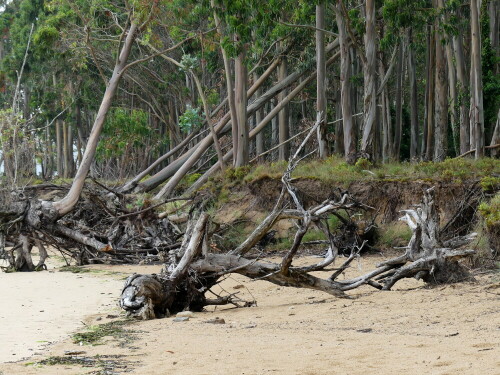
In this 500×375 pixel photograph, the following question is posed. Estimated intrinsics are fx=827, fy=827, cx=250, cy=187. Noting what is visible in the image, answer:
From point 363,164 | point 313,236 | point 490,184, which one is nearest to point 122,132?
point 363,164

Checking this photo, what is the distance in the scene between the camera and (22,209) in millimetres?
17594

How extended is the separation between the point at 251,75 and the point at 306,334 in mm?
26379

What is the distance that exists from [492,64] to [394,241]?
12730 millimetres

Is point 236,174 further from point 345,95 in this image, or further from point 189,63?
point 189,63

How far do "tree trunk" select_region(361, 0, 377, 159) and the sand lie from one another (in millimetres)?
9787

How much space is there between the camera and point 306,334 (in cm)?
830

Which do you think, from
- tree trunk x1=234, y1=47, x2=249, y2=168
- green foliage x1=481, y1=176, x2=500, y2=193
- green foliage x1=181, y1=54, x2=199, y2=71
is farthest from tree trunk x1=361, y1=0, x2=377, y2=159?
green foliage x1=181, y1=54, x2=199, y2=71

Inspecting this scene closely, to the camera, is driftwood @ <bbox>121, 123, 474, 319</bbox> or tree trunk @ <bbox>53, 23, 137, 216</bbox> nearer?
driftwood @ <bbox>121, 123, 474, 319</bbox>

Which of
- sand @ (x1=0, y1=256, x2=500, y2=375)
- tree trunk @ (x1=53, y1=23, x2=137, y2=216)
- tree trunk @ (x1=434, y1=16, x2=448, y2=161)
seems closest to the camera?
sand @ (x1=0, y1=256, x2=500, y2=375)

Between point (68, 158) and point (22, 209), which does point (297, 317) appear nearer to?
point (22, 209)

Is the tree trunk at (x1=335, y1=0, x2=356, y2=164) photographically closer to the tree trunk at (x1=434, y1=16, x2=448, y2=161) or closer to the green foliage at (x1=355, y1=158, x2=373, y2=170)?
the green foliage at (x1=355, y1=158, x2=373, y2=170)

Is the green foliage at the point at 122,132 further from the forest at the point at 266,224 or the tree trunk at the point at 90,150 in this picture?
the tree trunk at the point at 90,150

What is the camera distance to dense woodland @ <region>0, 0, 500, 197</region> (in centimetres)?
2189

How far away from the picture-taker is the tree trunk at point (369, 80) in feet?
69.4
